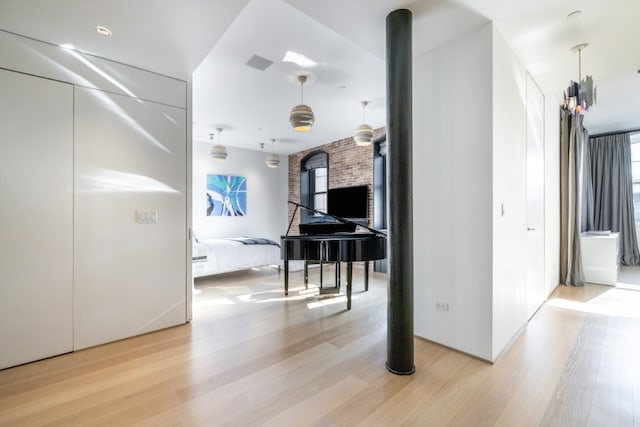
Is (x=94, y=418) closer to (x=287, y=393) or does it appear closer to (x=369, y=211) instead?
(x=287, y=393)

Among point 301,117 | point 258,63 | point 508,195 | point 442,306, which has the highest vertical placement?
point 258,63

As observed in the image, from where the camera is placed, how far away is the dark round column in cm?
209

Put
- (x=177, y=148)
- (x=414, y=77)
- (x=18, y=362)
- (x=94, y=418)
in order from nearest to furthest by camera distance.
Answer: (x=94, y=418) < (x=18, y=362) < (x=414, y=77) < (x=177, y=148)

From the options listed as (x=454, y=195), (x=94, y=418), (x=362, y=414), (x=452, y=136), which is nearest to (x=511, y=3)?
(x=452, y=136)

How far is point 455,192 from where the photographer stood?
242 cm

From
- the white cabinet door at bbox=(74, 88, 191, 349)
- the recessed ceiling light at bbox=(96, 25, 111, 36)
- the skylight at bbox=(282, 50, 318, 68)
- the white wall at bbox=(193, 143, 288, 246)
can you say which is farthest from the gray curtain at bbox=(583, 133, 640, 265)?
the recessed ceiling light at bbox=(96, 25, 111, 36)

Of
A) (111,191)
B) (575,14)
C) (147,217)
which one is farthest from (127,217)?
(575,14)

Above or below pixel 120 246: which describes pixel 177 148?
above

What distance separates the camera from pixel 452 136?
7.99 feet

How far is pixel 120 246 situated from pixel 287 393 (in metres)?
A: 2.10

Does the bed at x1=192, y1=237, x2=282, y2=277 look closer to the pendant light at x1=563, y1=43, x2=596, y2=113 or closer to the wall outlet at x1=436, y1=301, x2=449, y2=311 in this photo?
the wall outlet at x1=436, y1=301, x2=449, y2=311

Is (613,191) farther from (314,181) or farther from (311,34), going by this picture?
(311,34)

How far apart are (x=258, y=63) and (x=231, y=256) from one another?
129 inches

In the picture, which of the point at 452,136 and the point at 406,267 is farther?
the point at 452,136
